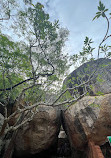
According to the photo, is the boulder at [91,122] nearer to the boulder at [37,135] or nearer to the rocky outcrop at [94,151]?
the rocky outcrop at [94,151]

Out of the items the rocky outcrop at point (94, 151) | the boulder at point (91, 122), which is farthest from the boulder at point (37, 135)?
the rocky outcrop at point (94, 151)

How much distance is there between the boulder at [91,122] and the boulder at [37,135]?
2025mm

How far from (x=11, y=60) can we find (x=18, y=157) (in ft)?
27.8

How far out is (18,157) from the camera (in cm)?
722

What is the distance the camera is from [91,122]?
223 inches

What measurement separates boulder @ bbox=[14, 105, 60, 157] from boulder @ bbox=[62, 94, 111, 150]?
6.64 ft

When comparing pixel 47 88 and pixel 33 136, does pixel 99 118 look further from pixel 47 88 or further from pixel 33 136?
pixel 33 136

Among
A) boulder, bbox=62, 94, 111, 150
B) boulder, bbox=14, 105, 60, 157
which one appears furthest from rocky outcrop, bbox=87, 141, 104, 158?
boulder, bbox=14, 105, 60, 157

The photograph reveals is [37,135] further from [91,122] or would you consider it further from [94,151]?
[91,122]

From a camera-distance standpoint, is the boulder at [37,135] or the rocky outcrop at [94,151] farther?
the boulder at [37,135]

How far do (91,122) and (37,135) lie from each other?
4688mm

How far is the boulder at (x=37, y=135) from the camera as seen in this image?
6.93m

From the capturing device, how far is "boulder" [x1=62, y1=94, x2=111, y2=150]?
17.8 feet

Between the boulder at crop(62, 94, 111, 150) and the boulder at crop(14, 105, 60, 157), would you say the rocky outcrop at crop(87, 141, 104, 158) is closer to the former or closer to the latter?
the boulder at crop(62, 94, 111, 150)
